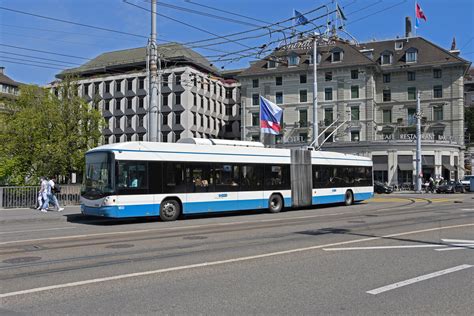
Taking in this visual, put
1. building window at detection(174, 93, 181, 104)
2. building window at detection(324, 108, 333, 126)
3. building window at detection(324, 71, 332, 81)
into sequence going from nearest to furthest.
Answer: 1. building window at detection(324, 71, 332, 81)
2. building window at detection(324, 108, 333, 126)
3. building window at detection(174, 93, 181, 104)

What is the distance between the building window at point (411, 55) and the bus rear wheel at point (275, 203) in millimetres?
55716

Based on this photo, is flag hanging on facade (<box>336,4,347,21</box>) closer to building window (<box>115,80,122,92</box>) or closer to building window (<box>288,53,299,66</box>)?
building window (<box>288,53,299,66</box>)

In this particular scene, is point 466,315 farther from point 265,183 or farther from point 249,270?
point 265,183

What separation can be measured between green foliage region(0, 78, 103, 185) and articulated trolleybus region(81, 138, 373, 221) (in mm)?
13120

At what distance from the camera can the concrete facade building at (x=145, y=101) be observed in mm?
82812

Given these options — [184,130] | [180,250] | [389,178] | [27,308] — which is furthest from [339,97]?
[27,308]

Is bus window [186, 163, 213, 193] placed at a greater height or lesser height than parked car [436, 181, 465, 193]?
greater

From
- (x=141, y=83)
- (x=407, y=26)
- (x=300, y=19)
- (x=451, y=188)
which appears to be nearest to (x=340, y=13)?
(x=300, y=19)

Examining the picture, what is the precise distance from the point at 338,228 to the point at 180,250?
6.00 m

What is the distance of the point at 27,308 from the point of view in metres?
5.71

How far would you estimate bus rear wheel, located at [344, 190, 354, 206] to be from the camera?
25969 mm

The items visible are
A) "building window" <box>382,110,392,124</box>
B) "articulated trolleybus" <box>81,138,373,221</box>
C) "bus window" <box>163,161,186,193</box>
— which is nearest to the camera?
"articulated trolleybus" <box>81,138,373,221</box>

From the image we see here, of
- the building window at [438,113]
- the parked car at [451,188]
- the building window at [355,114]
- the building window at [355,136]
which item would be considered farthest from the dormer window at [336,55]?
the parked car at [451,188]

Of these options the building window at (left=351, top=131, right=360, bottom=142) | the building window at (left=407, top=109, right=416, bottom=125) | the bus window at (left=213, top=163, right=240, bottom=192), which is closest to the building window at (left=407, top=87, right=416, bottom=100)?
the building window at (left=407, top=109, right=416, bottom=125)
